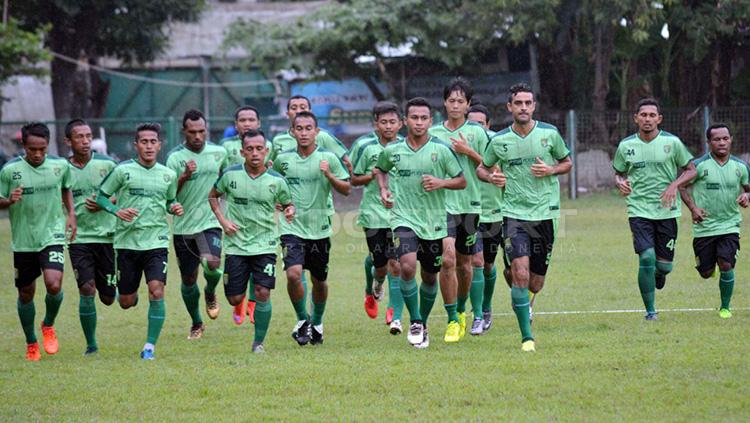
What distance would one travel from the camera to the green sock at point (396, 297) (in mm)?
11633

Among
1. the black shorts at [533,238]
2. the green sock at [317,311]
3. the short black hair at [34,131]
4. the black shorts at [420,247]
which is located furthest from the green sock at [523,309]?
the short black hair at [34,131]

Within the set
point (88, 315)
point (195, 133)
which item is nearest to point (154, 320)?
point (88, 315)

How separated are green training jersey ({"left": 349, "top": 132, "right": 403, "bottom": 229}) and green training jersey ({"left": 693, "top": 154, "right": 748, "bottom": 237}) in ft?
11.1

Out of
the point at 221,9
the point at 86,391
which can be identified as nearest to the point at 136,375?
the point at 86,391

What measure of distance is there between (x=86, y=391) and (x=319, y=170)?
3425 mm

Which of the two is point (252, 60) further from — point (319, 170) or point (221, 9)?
point (319, 170)

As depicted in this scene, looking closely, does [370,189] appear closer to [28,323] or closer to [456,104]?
[456,104]

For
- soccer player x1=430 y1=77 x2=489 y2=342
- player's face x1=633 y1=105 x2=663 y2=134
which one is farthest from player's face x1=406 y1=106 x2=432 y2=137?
player's face x1=633 y1=105 x2=663 y2=134

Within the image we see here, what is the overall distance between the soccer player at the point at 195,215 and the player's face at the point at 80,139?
0.98 m

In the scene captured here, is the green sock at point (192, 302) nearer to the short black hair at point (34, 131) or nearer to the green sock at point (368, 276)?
the green sock at point (368, 276)

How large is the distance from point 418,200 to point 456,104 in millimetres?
1288

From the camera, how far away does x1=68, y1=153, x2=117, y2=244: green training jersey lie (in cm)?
1133

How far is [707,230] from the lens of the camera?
12.1 meters

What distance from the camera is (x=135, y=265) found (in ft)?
35.5
